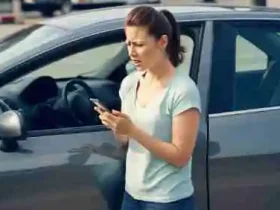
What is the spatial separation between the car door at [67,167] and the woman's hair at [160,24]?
587mm

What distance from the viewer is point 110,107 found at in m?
4.18

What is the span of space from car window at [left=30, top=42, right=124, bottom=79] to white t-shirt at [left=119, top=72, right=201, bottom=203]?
1.96 feet

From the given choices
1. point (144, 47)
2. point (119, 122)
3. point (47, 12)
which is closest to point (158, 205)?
point (119, 122)

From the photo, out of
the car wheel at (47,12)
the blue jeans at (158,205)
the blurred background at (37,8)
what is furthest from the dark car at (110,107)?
the car wheel at (47,12)

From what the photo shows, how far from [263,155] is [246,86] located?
0.42 metres

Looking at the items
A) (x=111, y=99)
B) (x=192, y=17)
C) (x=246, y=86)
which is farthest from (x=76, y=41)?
(x=246, y=86)

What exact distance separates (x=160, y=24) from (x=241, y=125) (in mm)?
875

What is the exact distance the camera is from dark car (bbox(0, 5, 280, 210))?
154 inches

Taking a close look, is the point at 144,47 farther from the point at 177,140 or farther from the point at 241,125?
the point at 241,125

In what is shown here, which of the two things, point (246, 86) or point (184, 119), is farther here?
point (246, 86)

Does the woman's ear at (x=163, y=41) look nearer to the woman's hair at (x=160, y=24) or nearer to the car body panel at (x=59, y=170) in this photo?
the woman's hair at (x=160, y=24)

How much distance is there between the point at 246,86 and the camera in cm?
437

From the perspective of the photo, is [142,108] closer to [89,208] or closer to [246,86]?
[89,208]

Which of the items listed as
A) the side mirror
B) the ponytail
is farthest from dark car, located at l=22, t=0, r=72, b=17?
the ponytail
